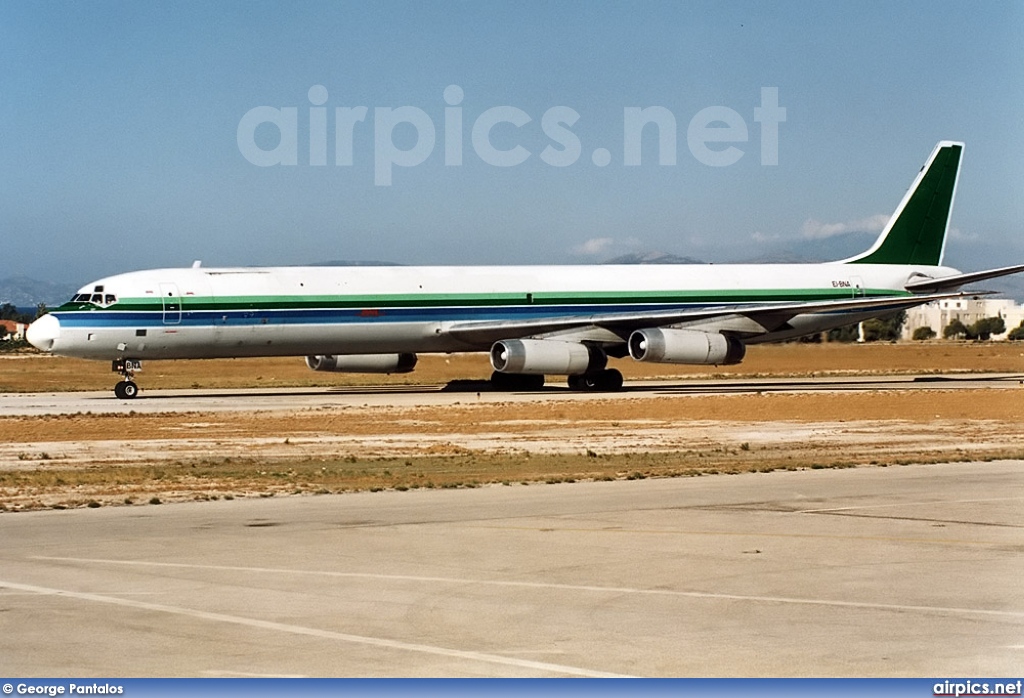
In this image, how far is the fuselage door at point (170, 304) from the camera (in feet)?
137

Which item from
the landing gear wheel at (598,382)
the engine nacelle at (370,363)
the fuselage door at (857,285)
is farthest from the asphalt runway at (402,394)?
the fuselage door at (857,285)

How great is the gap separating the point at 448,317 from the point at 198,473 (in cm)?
2403

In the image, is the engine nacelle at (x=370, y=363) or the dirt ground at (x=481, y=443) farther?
the engine nacelle at (x=370, y=363)

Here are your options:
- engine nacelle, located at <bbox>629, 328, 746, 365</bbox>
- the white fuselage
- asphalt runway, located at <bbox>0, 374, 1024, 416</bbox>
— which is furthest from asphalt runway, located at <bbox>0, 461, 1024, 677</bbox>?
engine nacelle, located at <bbox>629, 328, 746, 365</bbox>

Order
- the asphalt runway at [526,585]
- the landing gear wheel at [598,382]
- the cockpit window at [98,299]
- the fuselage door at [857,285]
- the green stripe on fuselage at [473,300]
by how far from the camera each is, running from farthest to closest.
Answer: the fuselage door at [857,285], the landing gear wheel at [598,382], the green stripe on fuselage at [473,300], the cockpit window at [98,299], the asphalt runway at [526,585]

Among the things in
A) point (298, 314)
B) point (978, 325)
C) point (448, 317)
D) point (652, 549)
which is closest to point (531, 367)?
point (448, 317)

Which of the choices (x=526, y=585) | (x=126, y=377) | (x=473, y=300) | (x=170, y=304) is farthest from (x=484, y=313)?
(x=526, y=585)

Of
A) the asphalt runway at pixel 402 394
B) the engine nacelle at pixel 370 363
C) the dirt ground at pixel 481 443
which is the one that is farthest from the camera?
the engine nacelle at pixel 370 363

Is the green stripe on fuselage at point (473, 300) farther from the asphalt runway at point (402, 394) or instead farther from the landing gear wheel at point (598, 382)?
the landing gear wheel at point (598, 382)

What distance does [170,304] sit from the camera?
41688 millimetres

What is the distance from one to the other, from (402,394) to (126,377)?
28.5 ft

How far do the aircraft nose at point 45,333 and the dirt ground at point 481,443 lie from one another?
24.2 ft

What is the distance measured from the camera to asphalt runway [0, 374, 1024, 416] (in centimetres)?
3862

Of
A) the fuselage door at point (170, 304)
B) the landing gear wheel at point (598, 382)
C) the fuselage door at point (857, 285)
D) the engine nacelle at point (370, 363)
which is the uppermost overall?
the fuselage door at point (857, 285)
